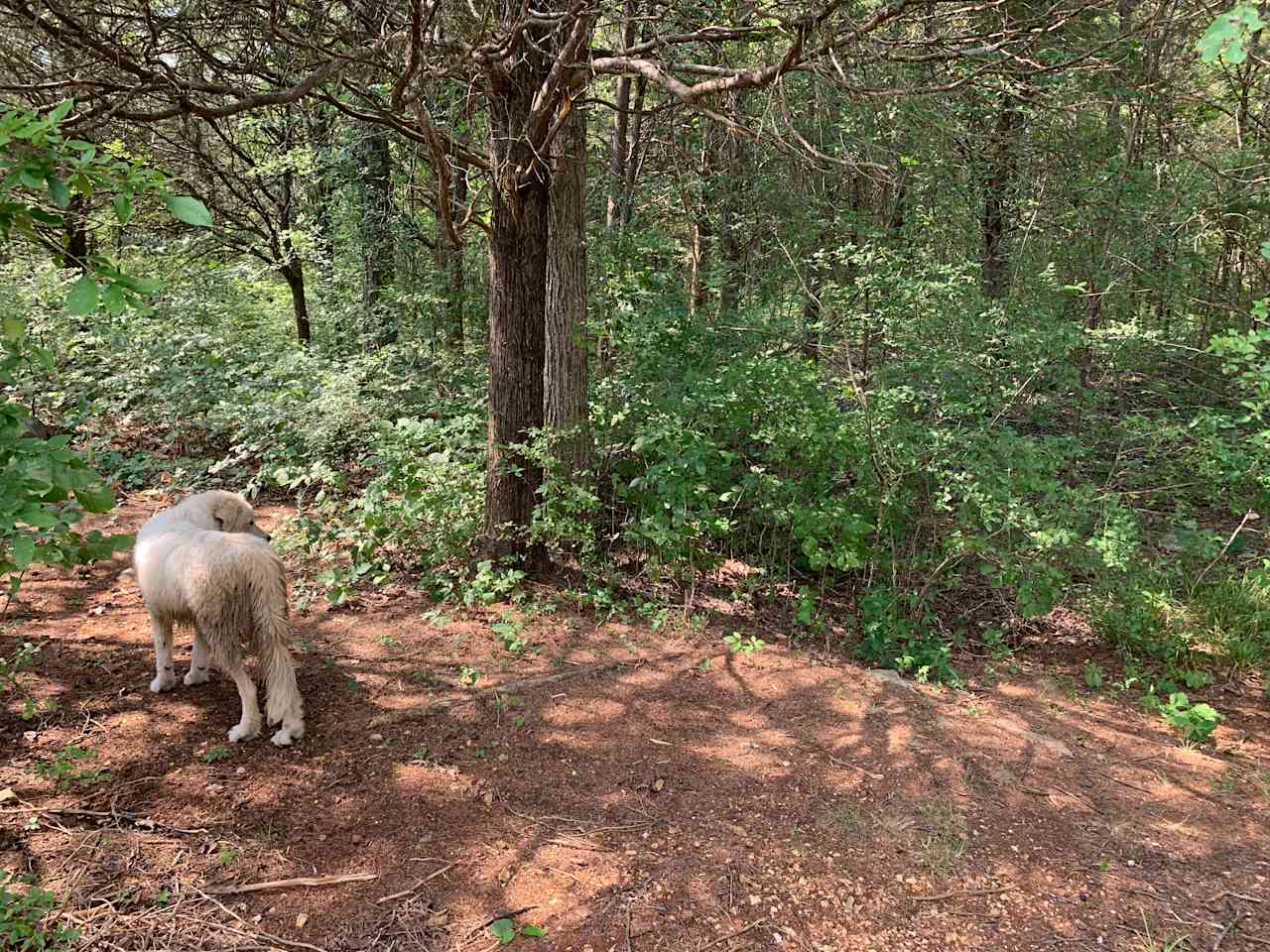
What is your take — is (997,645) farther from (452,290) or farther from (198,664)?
(452,290)

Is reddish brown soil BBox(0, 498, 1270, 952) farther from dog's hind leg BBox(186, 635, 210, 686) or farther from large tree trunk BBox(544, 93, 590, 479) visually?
large tree trunk BBox(544, 93, 590, 479)

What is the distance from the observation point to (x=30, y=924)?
7.81 feet

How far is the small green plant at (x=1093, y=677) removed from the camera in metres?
5.21

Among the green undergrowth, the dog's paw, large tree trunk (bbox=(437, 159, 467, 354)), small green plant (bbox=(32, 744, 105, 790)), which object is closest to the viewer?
small green plant (bbox=(32, 744, 105, 790))

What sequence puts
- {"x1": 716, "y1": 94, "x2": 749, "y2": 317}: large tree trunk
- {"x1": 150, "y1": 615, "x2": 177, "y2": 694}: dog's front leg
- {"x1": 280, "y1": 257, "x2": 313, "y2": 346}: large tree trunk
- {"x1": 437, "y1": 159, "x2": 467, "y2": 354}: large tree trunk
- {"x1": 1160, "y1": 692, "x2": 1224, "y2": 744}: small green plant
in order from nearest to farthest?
1. {"x1": 150, "y1": 615, "x2": 177, "y2": 694}: dog's front leg
2. {"x1": 1160, "y1": 692, "x2": 1224, "y2": 744}: small green plant
3. {"x1": 437, "y1": 159, "x2": 467, "y2": 354}: large tree trunk
4. {"x1": 716, "y1": 94, "x2": 749, "y2": 317}: large tree trunk
5. {"x1": 280, "y1": 257, "x2": 313, "y2": 346}: large tree trunk

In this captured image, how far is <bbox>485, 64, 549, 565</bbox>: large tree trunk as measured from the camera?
5.33 metres

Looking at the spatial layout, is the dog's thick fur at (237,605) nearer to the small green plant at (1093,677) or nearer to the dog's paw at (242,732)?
the dog's paw at (242,732)

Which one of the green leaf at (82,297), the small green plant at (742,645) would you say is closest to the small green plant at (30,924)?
the green leaf at (82,297)

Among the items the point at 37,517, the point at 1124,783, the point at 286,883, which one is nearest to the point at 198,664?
the point at 286,883

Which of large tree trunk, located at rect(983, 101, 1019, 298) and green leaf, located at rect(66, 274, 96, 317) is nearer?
green leaf, located at rect(66, 274, 96, 317)

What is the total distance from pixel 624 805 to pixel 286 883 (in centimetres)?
145

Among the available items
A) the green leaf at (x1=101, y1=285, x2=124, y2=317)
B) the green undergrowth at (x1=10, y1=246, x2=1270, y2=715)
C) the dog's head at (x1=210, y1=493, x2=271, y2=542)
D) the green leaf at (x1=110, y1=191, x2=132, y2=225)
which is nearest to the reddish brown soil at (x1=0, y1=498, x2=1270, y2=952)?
the green undergrowth at (x1=10, y1=246, x2=1270, y2=715)

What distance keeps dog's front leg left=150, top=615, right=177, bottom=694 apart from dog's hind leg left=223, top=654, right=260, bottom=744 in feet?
2.05

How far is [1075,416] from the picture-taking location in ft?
25.5
